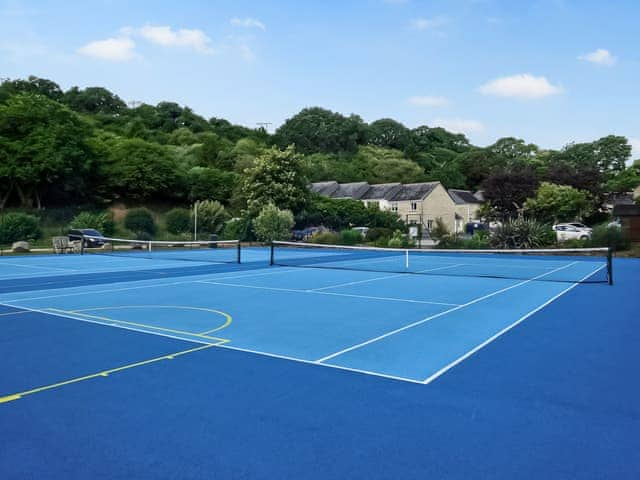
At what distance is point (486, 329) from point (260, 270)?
38.5ft

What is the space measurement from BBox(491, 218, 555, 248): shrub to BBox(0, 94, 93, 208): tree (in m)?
34.0

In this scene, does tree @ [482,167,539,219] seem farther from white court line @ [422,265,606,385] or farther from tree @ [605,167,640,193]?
white court line @ [422,265,606,385]

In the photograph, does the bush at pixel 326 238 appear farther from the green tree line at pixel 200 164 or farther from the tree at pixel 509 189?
the tree at pixel 509 189

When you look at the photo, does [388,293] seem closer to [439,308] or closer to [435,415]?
[439,308]

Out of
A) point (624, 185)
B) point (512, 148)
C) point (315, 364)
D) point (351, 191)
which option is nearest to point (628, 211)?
point (315, 364)

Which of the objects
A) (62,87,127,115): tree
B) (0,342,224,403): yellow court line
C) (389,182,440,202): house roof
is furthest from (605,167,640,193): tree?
(62,87,127,115): tree

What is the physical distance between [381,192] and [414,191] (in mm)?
5092

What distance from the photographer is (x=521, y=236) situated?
30.8m

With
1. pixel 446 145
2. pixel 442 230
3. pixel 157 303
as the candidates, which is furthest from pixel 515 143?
pixel 157 303

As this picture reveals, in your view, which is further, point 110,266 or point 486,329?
point 110,266

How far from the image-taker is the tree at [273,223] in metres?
36.6

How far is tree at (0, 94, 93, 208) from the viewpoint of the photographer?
41.1 metres

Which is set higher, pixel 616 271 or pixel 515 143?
pixel 515 143

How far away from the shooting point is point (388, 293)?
1295 cm
